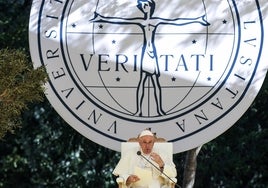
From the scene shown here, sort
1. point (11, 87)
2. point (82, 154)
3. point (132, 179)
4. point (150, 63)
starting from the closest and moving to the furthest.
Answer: point (11, 87) → point (132, 179) → point (150, 63) → point (82, 154)

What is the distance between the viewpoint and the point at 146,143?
5793 mm

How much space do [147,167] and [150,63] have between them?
1.38 meters

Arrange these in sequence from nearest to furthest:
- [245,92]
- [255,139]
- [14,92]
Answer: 1. [14,92]
2. [245,92]
3. [255,139]

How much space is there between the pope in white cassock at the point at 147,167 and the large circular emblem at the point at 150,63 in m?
0.99

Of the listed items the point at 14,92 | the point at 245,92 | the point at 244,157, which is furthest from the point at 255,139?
the point at 14,92

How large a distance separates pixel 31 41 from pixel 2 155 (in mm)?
2092

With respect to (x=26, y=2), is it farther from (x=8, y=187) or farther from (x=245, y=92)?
(x=245, y=92)

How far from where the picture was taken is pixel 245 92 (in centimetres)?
690

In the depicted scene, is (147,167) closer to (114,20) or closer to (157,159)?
(157,159)

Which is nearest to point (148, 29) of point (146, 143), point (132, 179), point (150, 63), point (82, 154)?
point (150, 63)

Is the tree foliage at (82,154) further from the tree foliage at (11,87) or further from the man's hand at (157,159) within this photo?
the tree foliage at (11,87)

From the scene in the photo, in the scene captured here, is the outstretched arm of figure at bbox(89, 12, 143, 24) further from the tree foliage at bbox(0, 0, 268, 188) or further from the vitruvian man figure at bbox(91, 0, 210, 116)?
the tree foliage at bbox(0, 0, 268, 188)

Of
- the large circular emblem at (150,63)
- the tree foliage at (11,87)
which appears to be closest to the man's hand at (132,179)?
the tree foliage at (11,87)

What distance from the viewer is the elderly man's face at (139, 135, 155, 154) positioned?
5.79m
